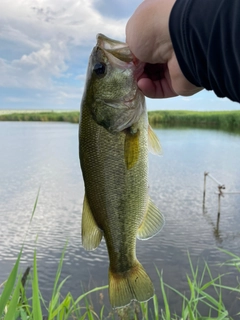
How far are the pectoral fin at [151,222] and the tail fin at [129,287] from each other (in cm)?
21

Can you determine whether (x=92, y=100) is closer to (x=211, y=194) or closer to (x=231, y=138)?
(x=211, y=194)

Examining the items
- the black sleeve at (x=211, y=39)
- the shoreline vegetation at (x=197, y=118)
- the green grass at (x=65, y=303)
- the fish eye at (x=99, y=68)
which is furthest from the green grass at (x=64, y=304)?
the shoreline vegetation at (x=197, y=118)

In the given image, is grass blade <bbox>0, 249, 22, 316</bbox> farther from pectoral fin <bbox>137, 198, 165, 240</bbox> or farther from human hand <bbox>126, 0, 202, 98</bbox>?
human hand <bbox>126, 0, 202, 98</bbox>

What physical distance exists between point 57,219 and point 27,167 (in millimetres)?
9605

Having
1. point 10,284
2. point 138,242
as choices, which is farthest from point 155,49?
point 138,242

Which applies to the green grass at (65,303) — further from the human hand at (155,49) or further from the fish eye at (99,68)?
the human hand at (155,49)

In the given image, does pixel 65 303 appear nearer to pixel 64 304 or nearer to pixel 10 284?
pixel 64 304

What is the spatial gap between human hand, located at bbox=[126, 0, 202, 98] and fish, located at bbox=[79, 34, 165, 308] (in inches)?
2.9

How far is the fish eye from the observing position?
1.63 meters

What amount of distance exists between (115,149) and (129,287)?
0.71m

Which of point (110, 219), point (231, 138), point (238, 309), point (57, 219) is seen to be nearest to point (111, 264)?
point (110, 219)

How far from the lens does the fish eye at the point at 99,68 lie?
5.34ft

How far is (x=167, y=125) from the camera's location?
183 feet

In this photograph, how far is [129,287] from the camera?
1.89 meters
